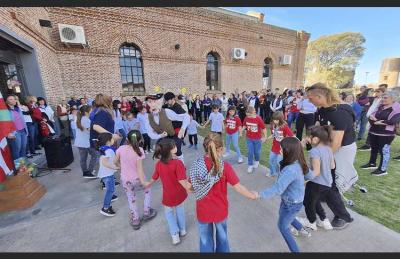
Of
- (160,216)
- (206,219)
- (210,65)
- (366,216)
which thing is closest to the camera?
(206,219)

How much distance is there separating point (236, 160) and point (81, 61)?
30.7 feet

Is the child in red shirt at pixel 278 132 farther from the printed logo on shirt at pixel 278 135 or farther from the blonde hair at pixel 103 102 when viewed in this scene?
the blonde hair at pixel 103 102

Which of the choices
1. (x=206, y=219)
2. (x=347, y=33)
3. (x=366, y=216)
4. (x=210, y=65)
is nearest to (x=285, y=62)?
(x=210, y=65)

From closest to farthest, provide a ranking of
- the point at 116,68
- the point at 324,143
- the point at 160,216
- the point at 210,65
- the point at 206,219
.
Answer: the point at 206,219 < the point at 324,143 < the point at 160,216 < the point at 116,68 < the point at 210,65

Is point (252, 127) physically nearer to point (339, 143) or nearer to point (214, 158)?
point (339, 143)

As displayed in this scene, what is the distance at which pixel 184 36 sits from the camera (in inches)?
498

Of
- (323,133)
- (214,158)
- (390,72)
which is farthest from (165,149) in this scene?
(390,72)

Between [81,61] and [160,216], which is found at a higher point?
[81,61]

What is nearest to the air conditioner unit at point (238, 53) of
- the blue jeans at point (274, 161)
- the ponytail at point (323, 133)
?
the blue jeans at point (274, 161)

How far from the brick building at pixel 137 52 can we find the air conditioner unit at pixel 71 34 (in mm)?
346

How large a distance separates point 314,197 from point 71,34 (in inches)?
444

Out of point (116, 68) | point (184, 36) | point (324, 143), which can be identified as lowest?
point (324, 143)

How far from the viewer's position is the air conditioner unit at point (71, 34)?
8.91 meters

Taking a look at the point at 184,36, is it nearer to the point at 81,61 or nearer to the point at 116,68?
the point at 116,68
